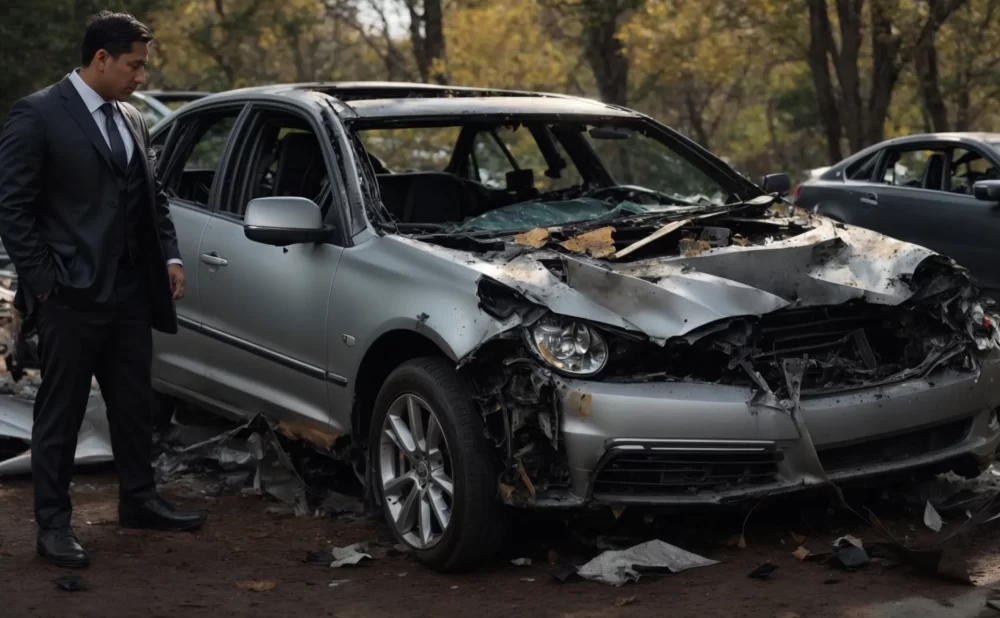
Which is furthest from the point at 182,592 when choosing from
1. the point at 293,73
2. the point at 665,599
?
the point at 293,73

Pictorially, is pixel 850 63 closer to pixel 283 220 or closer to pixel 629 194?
pixel 629 194

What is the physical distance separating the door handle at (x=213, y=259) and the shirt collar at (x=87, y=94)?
1.20m

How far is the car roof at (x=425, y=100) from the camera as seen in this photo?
596 cm

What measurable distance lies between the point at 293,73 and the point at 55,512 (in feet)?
115

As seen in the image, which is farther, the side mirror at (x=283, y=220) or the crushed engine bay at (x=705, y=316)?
the side mirror at (x=283, y=220)

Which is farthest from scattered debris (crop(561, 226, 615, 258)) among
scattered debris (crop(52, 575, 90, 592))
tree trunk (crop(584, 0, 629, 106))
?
tree trunk (crop(584, 0, 629, 106))

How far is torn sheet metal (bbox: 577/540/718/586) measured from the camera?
469cm

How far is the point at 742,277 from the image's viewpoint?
5.04m

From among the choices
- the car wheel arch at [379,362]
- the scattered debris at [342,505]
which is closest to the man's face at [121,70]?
the car wheel arch at [379,362]

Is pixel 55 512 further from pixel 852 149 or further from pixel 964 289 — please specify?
pixel 852 149

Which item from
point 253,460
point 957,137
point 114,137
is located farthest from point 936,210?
point 114,137

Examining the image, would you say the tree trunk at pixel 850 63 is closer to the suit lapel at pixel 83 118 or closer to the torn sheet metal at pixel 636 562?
the torn sheet metal at pixel 636 562

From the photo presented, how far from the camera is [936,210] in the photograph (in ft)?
34.6

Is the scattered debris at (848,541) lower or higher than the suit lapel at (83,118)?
lower
